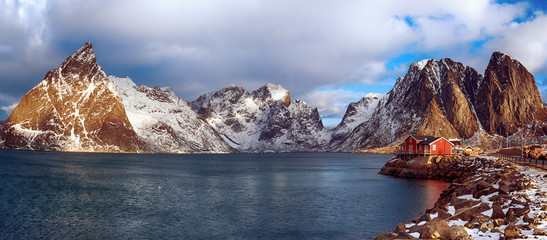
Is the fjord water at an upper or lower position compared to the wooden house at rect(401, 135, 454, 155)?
lower

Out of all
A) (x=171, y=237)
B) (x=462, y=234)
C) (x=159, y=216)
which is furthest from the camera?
(x=159, y=216)

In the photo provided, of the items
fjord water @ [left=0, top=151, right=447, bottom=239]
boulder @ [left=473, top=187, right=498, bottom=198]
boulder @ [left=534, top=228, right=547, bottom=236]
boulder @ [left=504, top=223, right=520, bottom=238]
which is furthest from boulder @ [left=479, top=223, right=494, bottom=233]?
boulder @ [left=473, top=187, right=498, bottom=198]

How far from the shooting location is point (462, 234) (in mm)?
21859

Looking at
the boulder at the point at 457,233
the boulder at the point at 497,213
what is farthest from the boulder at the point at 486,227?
the boulder at the point at 497,213

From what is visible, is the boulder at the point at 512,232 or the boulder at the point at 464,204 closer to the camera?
the boulder at the point at 512,232

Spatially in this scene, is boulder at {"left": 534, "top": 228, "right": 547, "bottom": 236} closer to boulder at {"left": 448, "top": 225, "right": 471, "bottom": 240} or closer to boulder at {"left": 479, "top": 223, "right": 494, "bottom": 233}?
boulder at {"left": 479, "top": 223, "right": 494, "bottom": 233}

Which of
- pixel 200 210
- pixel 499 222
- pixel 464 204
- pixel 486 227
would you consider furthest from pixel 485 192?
pixel 200 210

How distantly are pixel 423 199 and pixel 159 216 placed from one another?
40031 mm

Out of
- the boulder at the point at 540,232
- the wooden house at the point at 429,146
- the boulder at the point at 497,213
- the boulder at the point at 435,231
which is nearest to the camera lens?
the boulder at the point at 540,232

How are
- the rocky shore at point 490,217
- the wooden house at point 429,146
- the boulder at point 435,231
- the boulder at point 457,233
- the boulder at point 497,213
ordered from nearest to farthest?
the boulder at point 457,233 < the rocky shore at point 490,217 < the boulder at point 435,231 < the boulder at point 497,213 < the wooden house at point 429,146

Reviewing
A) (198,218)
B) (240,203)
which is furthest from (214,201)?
(198,218)

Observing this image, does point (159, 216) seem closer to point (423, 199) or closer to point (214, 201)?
point (214, 201)

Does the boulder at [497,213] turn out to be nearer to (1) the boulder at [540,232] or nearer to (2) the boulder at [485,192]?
(1) the boulder at [540,232]

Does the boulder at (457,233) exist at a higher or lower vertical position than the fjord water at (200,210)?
higher
